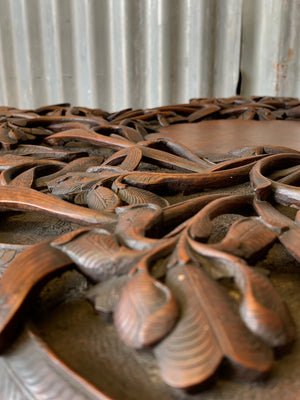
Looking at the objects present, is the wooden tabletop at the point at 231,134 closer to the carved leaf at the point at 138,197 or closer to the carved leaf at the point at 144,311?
the carved leaf at the point at 138,197

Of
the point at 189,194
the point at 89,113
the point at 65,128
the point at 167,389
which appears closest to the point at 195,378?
the point at 167,389

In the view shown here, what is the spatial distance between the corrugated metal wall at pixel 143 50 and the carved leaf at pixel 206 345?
91.8 inches

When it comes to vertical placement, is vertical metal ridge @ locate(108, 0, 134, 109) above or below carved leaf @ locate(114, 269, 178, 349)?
above

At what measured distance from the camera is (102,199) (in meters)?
0.46

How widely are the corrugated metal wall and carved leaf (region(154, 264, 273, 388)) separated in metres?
2.33

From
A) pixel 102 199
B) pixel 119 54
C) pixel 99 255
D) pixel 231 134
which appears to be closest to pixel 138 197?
pixel 102 199

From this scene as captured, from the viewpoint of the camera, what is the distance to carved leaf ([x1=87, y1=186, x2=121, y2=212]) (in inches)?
17.4

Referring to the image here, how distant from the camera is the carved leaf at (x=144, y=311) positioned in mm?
253

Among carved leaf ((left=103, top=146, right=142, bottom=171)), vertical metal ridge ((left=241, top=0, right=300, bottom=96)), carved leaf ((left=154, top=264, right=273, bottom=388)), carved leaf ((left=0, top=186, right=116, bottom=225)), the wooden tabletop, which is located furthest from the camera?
vertical metal ridge ((left=241, top=0, right=300, bottom=96))

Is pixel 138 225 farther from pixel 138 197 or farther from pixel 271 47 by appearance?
pixel 271 47

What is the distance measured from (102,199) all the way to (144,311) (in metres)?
0.22

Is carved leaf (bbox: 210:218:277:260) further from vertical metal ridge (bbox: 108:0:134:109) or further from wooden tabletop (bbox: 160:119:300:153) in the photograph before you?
vertical metal ridge (bbox: 108:0:134:109)

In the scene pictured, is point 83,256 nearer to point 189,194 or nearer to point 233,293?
point 233,293

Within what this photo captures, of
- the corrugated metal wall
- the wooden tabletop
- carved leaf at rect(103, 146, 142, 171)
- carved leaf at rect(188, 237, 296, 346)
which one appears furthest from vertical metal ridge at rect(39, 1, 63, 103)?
carved leaf at rect(188, 237, 296, 346)
